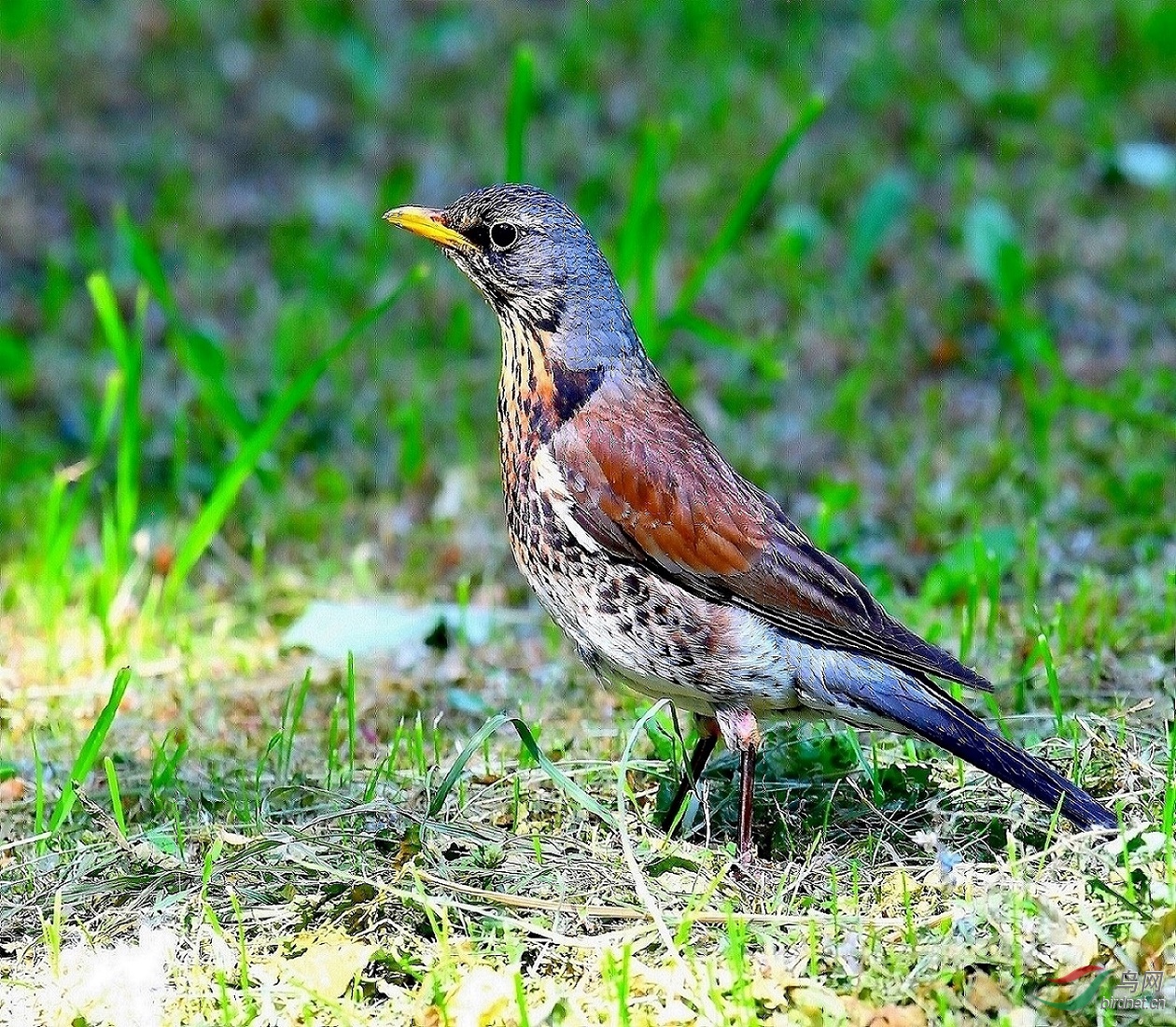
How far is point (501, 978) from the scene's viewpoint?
128 inches

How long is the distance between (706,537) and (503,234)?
37.8 inches

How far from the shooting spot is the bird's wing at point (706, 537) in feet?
12.6

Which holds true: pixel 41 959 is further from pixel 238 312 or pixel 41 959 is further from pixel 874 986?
pixel 238 312

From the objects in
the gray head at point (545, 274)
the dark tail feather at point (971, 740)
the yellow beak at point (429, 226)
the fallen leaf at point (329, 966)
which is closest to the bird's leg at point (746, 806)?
the dark tail feather at point (971, 740)

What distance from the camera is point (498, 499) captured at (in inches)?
244

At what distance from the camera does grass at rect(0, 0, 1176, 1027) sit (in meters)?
3.39

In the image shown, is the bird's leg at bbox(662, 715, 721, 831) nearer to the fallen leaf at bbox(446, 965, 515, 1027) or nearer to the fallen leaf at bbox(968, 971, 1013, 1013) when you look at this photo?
the fallen leaf at bbox(446, 965, 515, 1027)

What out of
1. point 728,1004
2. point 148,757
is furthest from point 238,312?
point 728,1004

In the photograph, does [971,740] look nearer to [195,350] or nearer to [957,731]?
[957,731]

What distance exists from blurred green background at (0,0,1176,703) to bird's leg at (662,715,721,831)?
93 centimetres

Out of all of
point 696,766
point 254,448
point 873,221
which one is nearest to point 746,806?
point 696,766

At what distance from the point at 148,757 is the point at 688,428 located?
5.55 ft

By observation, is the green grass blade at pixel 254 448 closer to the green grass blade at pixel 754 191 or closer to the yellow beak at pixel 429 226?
the yellow beak at pixel 429 226

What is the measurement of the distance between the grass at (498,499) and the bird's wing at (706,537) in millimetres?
409
